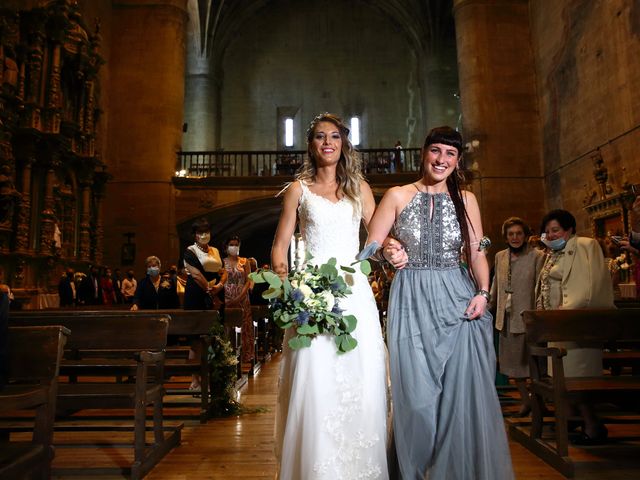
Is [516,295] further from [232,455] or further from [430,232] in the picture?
[232,455]

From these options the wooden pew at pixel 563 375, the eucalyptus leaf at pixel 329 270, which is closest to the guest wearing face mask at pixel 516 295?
the wooden pew at pixel 563 375

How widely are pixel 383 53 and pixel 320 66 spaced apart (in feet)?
9.69

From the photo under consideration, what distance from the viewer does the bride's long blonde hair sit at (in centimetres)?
258

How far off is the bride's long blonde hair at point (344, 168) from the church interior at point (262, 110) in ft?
5.99

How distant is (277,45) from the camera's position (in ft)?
78.0

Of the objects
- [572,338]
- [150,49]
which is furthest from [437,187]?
[150,49]

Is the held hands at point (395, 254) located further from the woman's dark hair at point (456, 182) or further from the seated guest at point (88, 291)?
the seated guest at point (88, 291)

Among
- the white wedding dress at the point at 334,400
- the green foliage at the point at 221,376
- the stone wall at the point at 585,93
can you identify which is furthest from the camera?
the stone wall at the point at 585,93

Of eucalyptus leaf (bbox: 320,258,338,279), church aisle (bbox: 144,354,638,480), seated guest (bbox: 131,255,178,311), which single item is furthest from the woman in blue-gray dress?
seated guest (bbox: 131,255,178,311)

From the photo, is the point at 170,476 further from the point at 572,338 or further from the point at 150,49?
the point at 150,49

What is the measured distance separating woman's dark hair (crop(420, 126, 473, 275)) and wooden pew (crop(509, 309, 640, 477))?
1362mm

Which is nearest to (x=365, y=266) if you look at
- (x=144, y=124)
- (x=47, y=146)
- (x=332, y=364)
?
(x=332, y=364)

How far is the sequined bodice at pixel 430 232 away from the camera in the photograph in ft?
7.63

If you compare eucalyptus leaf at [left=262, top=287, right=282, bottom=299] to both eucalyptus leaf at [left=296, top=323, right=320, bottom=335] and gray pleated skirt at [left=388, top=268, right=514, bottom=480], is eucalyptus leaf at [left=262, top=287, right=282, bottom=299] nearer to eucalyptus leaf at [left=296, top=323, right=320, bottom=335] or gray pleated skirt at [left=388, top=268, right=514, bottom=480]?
eucalyptus leaf at [left=296, top=323, right=320, bottom=335]
